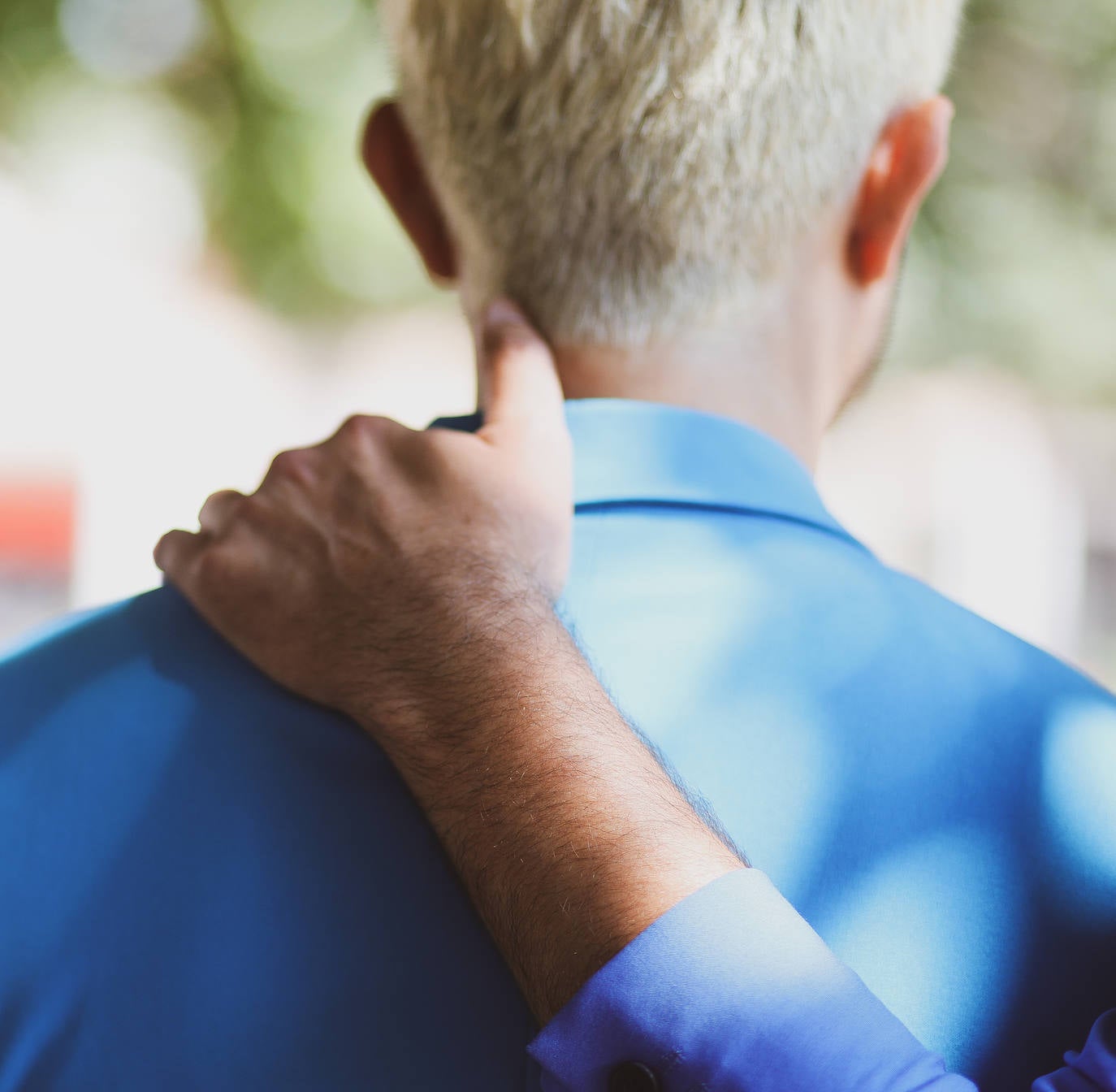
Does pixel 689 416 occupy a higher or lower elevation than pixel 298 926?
higher

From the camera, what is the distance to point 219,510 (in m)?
1.24

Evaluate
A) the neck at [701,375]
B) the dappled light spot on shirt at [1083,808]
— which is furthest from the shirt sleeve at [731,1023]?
the neck at [701,375]

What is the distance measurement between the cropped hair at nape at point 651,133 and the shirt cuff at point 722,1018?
70 cm

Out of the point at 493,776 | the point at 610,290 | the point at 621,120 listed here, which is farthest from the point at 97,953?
the point at 621,120

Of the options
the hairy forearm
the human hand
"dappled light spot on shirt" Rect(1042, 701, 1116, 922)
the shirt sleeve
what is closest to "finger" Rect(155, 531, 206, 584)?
the human hand

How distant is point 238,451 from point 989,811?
399 inches

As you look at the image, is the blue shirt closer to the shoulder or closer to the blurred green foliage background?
the shoulder

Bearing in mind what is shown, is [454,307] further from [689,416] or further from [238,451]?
[689,416]

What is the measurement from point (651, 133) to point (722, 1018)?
35.2 inches

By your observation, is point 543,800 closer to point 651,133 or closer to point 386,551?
point 386,551

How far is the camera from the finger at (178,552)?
1.19 meters

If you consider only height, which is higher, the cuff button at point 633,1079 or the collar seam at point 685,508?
the collar seam at point 685,508

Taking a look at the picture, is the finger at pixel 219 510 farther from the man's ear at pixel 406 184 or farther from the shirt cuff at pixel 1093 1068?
the shirt cuff at pixel 1093 1068

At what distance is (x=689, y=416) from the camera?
1.30 meters
